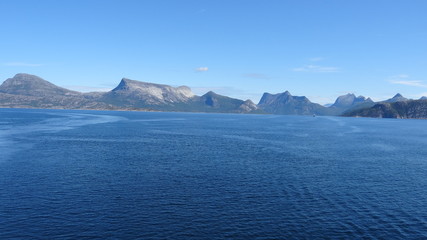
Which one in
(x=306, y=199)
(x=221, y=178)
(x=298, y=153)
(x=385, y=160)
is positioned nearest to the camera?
(x=306, y=199)

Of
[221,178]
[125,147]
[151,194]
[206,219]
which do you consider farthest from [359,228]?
[125,147]

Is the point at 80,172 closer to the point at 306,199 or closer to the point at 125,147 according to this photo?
the point at 125,147

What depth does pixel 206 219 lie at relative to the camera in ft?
179

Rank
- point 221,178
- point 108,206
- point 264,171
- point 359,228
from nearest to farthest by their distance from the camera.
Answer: point 359,228, point 108,206, point 221,178, point 264,171

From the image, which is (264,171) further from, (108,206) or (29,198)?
(29,198)

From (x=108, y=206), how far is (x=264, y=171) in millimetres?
48819

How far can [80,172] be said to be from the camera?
8431cm

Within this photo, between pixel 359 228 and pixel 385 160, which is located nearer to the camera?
pixel 359 228

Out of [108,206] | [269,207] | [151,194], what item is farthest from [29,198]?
[269,207]

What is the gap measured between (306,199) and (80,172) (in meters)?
62.3

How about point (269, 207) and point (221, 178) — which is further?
point (221, 178)

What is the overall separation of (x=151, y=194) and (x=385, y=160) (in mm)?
95101

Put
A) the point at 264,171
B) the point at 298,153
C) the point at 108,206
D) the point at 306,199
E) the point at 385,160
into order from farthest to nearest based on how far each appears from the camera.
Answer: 1. the point at 298,153
2. the point at 385,160
3. the point at 264,171
4. the point at 306,199
5. the point at 108,206

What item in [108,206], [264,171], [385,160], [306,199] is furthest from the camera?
[385,160]
